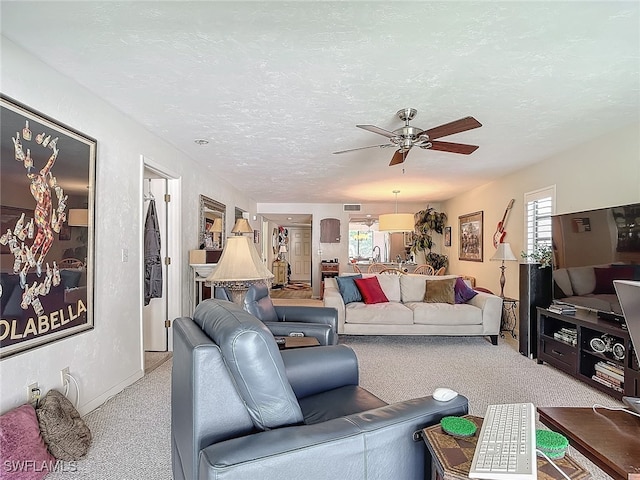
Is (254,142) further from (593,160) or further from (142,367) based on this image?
(593,160)

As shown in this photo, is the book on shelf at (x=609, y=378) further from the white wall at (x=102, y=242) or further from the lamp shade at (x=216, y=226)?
the lamp shade at (x=216, y=226)

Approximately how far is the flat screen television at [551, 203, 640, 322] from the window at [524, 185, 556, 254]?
78 cm

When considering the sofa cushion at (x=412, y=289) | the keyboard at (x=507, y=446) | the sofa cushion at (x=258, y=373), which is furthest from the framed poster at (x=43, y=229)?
the sofa cushion at (x=412, y=289)

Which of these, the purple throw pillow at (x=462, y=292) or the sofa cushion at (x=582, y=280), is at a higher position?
the sofa cushion at (x=582, y=280)

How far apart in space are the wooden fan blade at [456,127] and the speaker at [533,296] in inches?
84.8

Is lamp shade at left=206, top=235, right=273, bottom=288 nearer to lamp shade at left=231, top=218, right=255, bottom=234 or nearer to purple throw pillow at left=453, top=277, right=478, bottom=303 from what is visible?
purple throw pillow at left=453, top=277, right=478, bottom=303

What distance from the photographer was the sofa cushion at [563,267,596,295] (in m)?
3.45

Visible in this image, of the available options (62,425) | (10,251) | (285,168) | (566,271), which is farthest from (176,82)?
(566,271)

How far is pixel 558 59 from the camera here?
226cm

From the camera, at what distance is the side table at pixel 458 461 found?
976 millimetres

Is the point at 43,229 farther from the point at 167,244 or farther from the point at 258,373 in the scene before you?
the point at 167,244

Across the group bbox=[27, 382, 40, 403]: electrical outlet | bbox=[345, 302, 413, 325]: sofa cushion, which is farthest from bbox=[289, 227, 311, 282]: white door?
bbox=[27, 382, 40, 403]: electrical outlet

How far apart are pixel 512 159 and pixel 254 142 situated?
317 cm

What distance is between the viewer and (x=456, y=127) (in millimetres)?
2754
